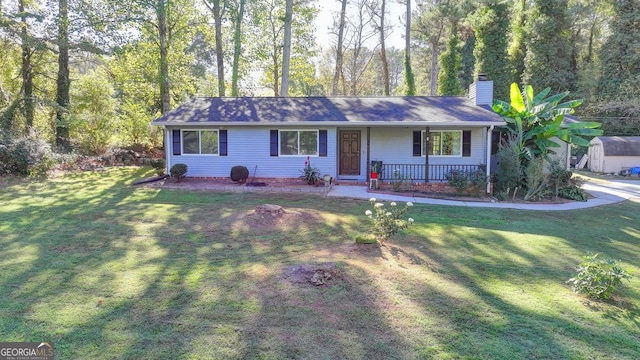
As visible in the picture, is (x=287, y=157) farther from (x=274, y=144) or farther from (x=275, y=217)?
(x=275, y=217)

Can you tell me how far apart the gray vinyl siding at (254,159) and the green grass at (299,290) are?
590 cm

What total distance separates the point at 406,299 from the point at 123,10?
19567 millimetres

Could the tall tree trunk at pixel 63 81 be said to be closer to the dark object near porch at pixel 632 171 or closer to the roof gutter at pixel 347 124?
the roof gutter at pixel 347 124

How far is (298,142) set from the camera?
14719 mm

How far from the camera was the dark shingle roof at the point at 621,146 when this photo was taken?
20.8 meters

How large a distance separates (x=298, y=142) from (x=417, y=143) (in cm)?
457

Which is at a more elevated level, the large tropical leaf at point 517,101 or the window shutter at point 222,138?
the large tropical leaf at point 517,101

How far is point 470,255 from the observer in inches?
249

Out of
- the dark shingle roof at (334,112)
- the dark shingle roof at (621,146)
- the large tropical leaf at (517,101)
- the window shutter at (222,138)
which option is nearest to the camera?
the dark shingle roof at (334,112)

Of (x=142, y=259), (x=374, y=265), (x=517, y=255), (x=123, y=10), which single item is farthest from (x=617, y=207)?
(x=123, y=10)

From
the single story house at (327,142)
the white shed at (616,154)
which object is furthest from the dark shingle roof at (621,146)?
the single story house at (327,142)

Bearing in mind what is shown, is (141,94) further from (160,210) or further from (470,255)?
(470,255)

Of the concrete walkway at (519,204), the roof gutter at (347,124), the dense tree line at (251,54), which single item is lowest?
the concrete walkway at (519,204)

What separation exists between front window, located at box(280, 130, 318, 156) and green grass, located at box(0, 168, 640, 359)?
242 inches
